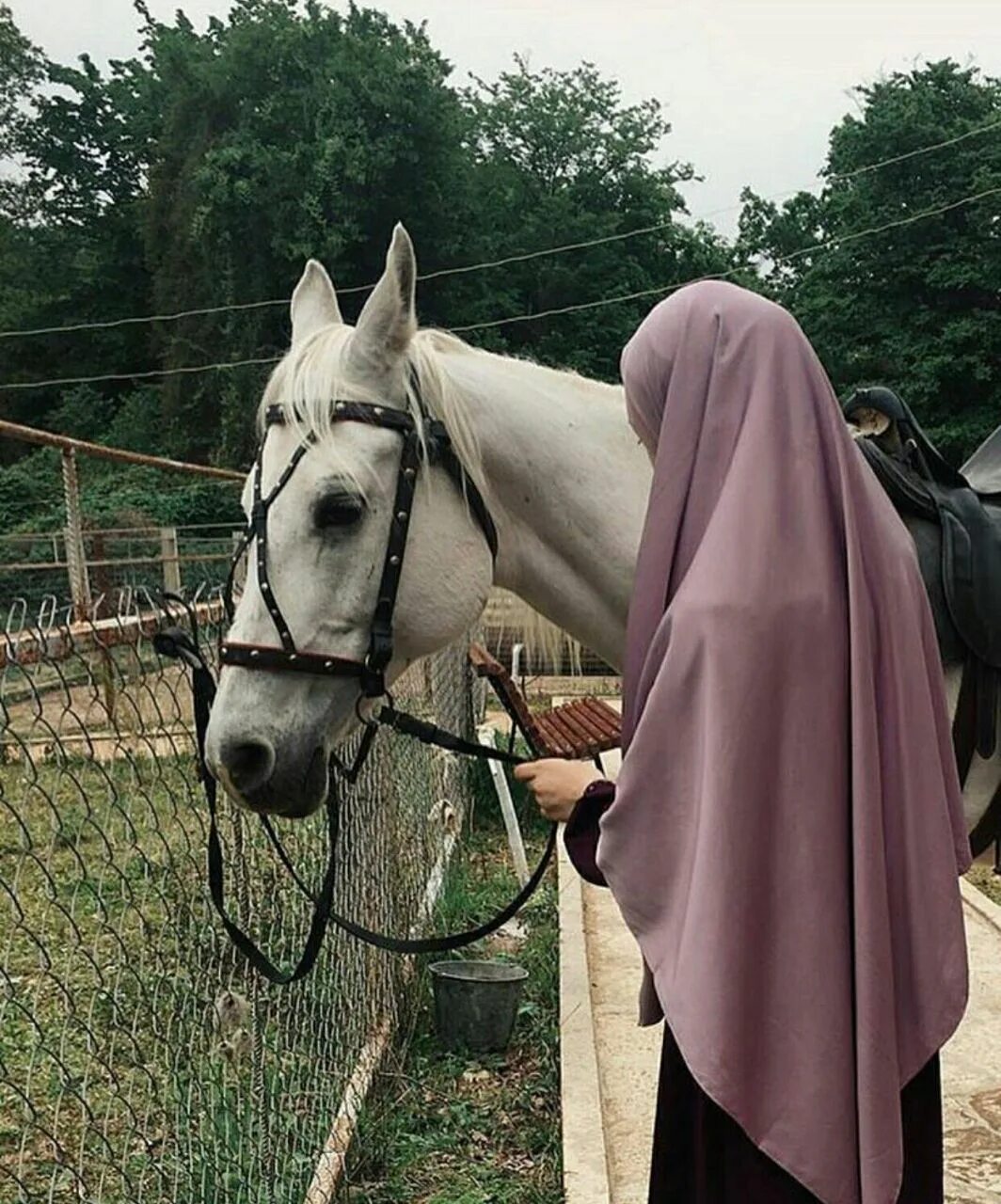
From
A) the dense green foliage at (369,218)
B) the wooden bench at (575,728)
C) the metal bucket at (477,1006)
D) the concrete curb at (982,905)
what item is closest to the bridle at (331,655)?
the wooden bench at (575,728)

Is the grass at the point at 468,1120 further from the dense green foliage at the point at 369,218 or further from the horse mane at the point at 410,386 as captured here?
the dense green foliage at the point at 369,218

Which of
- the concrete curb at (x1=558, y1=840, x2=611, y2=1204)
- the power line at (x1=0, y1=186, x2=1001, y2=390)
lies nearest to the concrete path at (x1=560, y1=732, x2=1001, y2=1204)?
the concrete curb at (x1=558, y1=840, x2=611, y2=1204)

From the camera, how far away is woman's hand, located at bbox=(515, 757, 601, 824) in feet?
5.69

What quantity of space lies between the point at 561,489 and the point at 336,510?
0.45m

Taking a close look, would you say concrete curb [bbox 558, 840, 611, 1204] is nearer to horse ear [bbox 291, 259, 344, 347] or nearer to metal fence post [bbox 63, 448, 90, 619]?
horse ear [bbox 291, 259, 344, 347]

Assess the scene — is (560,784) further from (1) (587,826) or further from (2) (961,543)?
(2) (961,543)

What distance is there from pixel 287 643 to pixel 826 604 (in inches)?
36.0

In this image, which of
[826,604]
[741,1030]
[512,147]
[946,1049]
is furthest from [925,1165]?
[512,147]

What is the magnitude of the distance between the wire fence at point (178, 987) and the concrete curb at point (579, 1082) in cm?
61

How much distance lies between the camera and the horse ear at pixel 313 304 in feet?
7.40

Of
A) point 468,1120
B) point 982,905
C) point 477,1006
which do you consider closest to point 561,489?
point 468,1120

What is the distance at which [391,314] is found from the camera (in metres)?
1.92

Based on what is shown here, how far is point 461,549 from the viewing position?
2.01m

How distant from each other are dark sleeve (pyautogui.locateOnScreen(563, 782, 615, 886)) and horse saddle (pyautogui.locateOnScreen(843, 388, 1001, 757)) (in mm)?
828
